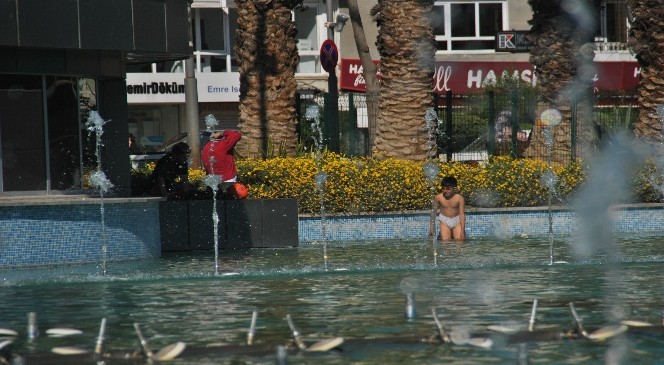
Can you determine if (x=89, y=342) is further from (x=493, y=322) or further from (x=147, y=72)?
(x=147, y=72)

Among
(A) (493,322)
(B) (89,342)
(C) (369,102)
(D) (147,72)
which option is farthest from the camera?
(D) (147,72)

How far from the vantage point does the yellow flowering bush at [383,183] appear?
64.3 feet

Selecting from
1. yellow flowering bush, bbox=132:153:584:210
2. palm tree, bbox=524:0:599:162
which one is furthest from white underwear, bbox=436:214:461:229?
palm tree, bbox=524:0:599:162

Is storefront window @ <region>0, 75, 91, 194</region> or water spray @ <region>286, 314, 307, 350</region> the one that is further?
storefront window @ <region>0, 75, 91, 194</region>

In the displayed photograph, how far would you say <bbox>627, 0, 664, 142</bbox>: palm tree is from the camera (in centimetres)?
2169

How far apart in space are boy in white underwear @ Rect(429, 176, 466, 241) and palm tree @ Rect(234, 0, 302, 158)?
384 centimetres

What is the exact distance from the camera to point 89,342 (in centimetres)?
913

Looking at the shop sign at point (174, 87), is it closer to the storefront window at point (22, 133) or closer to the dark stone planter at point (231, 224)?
the dark stone planter at point (231, 224)

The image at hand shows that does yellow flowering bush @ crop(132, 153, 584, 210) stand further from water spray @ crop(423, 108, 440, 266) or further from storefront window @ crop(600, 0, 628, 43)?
storefront window @ crop(600, 0, 628, 43)

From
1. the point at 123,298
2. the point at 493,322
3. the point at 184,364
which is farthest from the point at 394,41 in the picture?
the point at 184,364

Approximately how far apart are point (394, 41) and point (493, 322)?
11.8 m

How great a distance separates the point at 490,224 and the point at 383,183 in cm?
180

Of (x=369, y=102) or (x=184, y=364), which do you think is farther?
(x=369, y=102)

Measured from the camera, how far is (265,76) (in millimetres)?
21422
